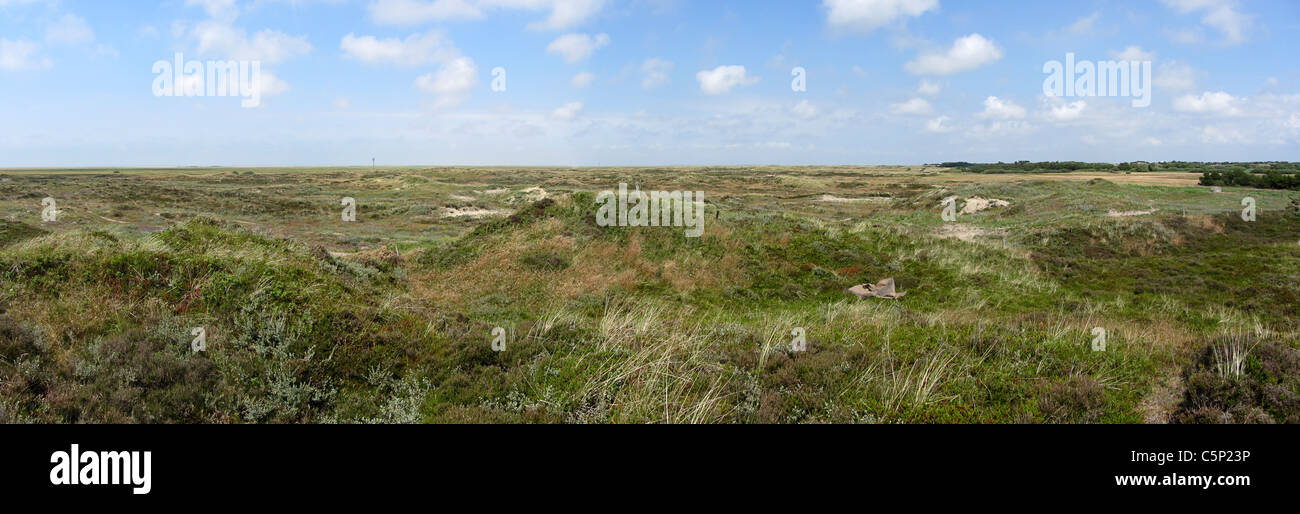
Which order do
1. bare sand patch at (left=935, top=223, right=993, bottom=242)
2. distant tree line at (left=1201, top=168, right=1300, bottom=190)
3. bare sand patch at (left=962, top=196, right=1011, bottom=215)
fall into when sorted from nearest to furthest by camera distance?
1. bare sand patch at (left=935, top=223, right=993, bottom=242)
2. bare sand patch at (left=962, top=196, right=1011, bottom=215)
3. distant tree line at (left=1201, top=168, right=1300, bottom=190)

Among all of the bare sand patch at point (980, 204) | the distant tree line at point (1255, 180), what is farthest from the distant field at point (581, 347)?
the distant tree line at point (1255, 180)

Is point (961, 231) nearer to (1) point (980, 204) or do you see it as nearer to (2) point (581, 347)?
(1) point (980, 204)

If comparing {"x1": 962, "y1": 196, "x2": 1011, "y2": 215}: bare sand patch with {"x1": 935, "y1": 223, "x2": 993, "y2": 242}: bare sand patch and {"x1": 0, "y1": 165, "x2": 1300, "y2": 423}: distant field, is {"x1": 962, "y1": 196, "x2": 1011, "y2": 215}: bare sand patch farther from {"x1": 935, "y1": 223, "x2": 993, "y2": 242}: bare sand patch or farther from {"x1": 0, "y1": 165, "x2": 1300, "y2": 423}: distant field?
{"x1": 0, "y1": 165, "x2": 1300, "y2": 423}: distant field

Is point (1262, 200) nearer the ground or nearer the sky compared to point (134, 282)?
nearer the sky
